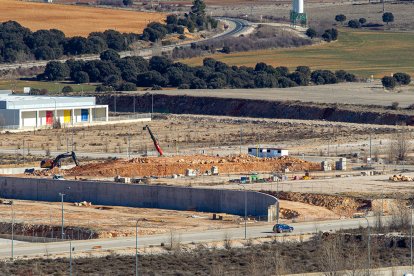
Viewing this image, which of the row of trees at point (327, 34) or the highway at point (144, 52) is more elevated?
the row of trees at point (327, 34)

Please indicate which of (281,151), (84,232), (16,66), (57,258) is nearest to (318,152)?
(281,151)

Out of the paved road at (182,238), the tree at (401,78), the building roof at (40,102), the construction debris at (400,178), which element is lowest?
the tree at (401,78)

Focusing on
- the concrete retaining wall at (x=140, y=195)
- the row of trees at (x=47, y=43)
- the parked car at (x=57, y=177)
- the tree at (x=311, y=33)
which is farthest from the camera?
the tree at (x=311, y=33)

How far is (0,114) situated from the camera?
11881 cm

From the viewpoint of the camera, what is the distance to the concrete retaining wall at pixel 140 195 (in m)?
75.0

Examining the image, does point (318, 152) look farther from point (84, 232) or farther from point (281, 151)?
point (84, 232)

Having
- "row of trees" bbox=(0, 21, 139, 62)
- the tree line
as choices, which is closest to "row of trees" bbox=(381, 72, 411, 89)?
"row of trees" bbox=(0, 21, 139, 62)

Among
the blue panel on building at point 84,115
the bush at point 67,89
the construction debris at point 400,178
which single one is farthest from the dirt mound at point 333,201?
the bush at point 67,89

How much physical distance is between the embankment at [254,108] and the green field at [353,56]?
986 inches

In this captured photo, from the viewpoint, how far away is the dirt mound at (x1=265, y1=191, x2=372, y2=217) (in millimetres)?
75062

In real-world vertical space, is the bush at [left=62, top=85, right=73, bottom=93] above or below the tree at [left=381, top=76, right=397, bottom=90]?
below

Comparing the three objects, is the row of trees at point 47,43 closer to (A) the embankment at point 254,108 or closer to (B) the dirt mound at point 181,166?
(A) the embankment at point 254,108

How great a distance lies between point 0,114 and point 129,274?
6427 cm

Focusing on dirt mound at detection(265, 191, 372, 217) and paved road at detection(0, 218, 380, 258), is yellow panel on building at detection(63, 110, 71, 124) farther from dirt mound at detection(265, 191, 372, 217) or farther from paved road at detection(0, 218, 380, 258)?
paved road at detection(0, 218, 380, 258)
